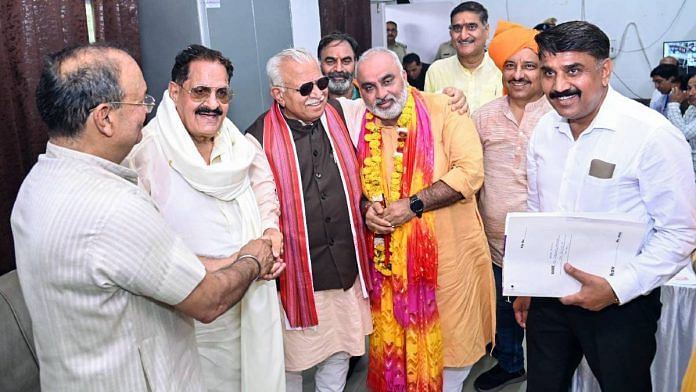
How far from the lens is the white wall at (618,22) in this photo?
24.7 ft

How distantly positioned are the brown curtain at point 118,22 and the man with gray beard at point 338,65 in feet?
3.36

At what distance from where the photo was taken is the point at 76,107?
4.08 feet

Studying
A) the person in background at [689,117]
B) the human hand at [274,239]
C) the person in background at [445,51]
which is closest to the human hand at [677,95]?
the person in background at [689,117]

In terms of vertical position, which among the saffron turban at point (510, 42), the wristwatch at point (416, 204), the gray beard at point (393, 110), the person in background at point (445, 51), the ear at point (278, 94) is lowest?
the wristwatch at point (416, 204)

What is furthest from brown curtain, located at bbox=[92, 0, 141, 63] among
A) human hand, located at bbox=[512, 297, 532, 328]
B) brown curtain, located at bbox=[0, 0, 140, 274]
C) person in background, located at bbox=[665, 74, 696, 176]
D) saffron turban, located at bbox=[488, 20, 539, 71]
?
person in background, located at bbox=[665, 74, 696, 176]

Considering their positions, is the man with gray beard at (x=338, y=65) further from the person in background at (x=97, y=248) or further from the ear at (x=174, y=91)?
the person in background at (x=97, y=248)

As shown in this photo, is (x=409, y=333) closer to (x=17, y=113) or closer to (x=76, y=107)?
(x=76, y=107)

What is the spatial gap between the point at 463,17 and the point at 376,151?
145 centimetres

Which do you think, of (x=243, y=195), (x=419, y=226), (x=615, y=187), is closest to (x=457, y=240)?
(x=419, y=226)

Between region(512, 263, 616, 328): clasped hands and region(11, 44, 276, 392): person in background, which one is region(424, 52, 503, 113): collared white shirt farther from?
region(11, 44, 276, 392): person in background

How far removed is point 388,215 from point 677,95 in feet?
15.1

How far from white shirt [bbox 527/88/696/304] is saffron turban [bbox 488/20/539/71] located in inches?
32.1

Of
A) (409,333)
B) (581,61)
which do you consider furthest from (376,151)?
(581,61)

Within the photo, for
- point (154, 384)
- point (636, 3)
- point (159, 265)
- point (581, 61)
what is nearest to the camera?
point (159, 265)
